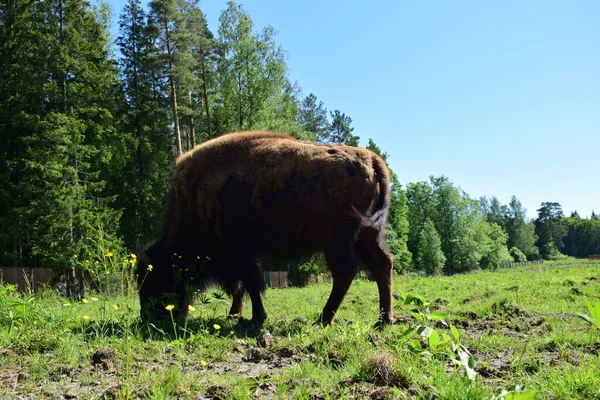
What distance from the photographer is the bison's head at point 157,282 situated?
569 centimetres

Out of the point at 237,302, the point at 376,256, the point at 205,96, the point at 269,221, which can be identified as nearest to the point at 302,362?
the point at 269,221

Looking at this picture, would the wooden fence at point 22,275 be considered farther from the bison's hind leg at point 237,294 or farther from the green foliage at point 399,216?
the green foliage at point 399,216

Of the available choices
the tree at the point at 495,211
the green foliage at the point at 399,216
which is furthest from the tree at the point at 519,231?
the green foliage at the point at 399,216

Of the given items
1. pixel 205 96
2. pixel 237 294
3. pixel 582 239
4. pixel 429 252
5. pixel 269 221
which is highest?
pixel 205 96

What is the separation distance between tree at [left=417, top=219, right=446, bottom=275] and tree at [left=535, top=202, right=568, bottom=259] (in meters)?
66.8

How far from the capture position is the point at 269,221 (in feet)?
20.3

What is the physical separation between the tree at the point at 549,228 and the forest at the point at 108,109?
103 m

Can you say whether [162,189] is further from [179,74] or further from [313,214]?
[313,214]

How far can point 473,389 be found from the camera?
245 cm

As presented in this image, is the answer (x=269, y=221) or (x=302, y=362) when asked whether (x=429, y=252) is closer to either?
(x=269, y=221)

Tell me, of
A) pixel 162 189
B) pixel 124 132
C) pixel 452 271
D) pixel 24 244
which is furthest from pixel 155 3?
pixel 452 271

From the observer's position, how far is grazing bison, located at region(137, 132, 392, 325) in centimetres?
594

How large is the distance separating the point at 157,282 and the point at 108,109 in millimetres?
30860

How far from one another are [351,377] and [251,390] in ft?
2.29
